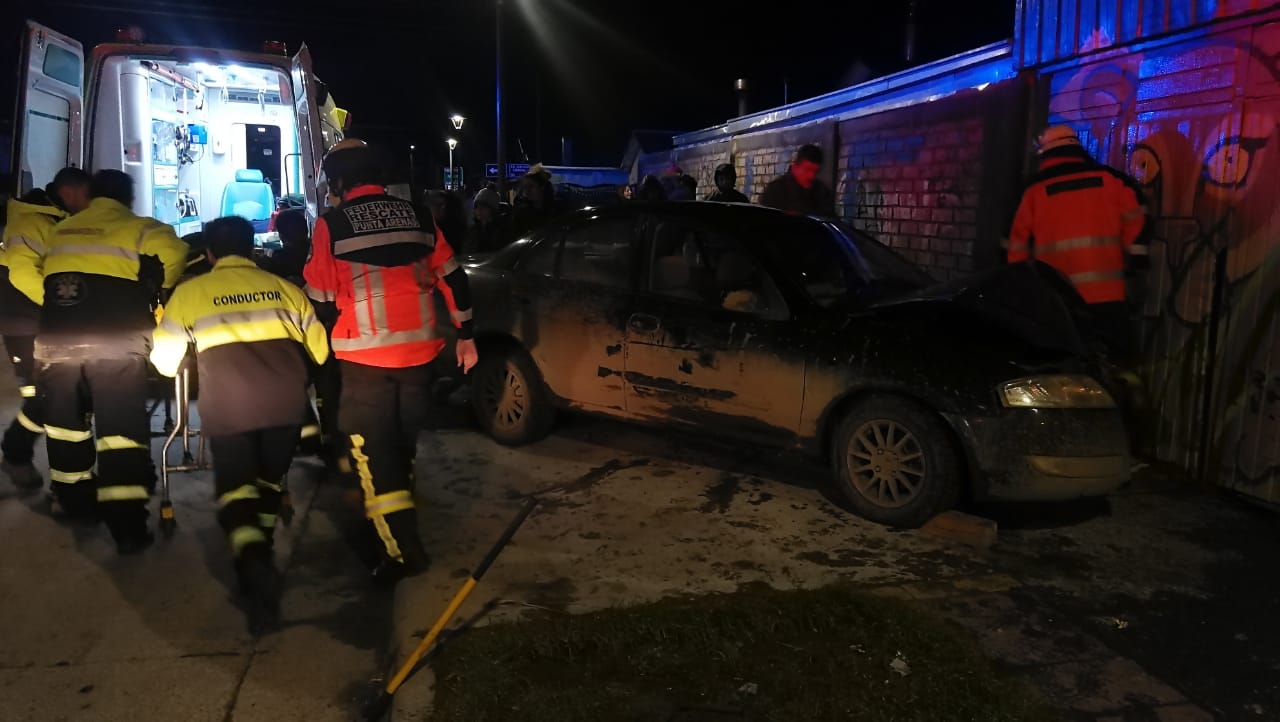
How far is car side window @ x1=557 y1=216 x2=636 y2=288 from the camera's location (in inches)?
226

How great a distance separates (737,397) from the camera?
5.19 meters

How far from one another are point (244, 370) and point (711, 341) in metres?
2.43

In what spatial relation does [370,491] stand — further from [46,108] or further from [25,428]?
[46,108]

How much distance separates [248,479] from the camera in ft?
13.1

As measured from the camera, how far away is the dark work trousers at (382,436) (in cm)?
411

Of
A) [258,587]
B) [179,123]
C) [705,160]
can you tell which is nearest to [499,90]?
[705,160]

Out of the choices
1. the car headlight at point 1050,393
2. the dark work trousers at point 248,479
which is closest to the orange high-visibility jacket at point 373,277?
A: the dark work trousers at point 248,479

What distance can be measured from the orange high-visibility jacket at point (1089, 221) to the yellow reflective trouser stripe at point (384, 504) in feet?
12.9

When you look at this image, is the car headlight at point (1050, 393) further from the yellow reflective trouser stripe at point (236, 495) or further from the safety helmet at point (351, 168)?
the yellow reflective trouser stripe at point (236, 495)

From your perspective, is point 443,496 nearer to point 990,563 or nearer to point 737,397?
point 737,397

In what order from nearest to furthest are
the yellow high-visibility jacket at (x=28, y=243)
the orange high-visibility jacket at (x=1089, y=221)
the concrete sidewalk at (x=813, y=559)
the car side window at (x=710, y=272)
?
the concrete sidewalk at (x=813, y=559)
the yellow high-visibility jacket at (x=28, y=243)
the car side window at (x=710, y=272)
the orange high-visibility jacket at (x=1089, y=221)

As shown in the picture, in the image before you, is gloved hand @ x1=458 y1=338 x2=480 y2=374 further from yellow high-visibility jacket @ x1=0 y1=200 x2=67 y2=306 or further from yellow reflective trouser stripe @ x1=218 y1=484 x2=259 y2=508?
yellow high-visibility jacket @ x1=0 y1=200 x2=67 y2=306

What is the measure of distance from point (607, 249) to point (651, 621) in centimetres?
274

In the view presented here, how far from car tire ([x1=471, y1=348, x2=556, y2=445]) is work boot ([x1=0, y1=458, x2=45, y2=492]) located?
8.28ft
